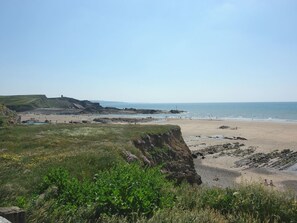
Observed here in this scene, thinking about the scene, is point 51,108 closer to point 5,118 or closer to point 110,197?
point 5,118

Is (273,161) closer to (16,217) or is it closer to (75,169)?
(75,169)

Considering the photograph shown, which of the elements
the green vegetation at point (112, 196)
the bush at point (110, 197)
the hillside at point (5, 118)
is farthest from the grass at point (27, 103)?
the bush at point (110, 197)

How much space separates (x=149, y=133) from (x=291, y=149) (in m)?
29.6

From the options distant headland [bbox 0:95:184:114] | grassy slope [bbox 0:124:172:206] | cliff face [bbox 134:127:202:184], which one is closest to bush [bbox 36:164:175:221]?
grassy slope [bbox 0:124:172:206]

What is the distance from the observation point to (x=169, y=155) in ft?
89.5

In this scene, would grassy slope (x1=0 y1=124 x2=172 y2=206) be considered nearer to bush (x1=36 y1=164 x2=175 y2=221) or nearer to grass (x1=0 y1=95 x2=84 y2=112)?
bush (x1=36 y1=164 x2=175 y2=221)

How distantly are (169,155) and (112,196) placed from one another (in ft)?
64.2

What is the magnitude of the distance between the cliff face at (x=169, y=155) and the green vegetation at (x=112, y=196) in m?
7.76

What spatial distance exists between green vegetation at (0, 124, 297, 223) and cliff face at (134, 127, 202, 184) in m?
7.76

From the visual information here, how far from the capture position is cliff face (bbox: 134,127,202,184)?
23562mm

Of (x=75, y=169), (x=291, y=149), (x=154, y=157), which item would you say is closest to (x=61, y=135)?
(x=154, y=157)

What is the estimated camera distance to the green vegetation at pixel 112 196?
743cm

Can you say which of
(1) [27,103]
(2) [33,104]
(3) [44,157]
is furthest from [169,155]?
(2) [33,104]

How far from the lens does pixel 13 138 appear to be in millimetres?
21391
